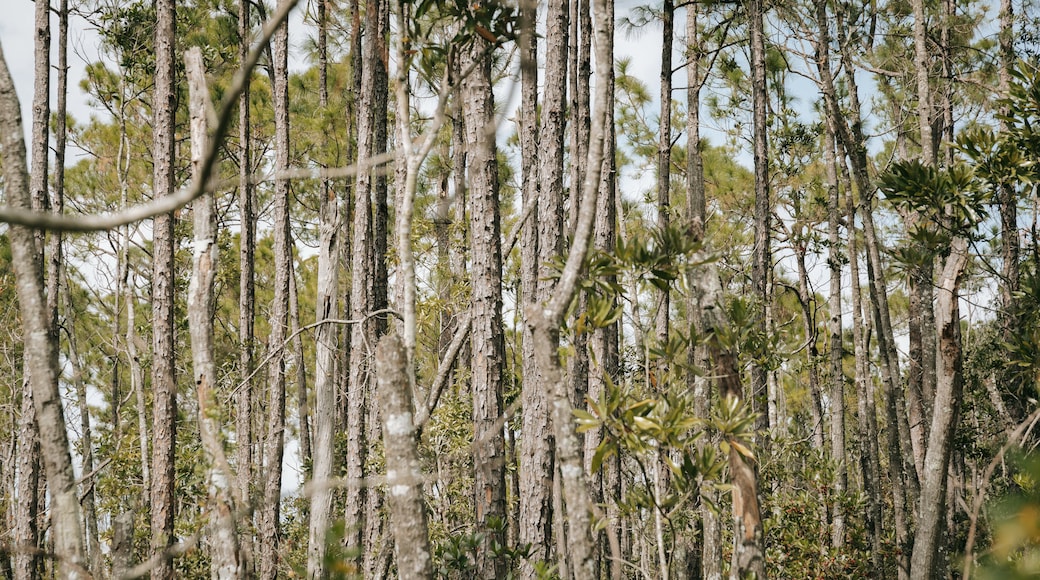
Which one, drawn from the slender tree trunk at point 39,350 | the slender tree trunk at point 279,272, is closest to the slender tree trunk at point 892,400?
the slender tree trunk at point 39,350

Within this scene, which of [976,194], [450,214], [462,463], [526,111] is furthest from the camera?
[450,214]

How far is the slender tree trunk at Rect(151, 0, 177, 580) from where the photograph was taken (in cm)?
666

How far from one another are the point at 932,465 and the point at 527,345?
3476 mm

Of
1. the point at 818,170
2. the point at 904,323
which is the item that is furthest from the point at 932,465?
the point at 904,323

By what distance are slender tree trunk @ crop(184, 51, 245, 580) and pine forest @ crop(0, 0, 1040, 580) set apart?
2 cm

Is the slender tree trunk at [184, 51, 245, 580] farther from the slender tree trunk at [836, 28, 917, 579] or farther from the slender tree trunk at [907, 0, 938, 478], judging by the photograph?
the slender tree trunk at [836, 28, 917, 579]

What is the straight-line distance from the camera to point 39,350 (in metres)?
2.36

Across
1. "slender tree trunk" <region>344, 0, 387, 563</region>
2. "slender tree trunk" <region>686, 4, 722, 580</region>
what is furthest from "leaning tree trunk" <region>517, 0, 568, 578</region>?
"slender tree trunk" <region>344, 0, 387, 563</region>

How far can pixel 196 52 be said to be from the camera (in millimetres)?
3199

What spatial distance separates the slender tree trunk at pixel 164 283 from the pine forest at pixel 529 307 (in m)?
0.03

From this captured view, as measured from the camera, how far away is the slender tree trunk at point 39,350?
91.3 inches

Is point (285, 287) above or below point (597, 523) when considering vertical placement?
above

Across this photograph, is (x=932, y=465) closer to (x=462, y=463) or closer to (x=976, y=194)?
(x=976, y=194)

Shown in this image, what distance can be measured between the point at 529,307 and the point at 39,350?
1.47m
